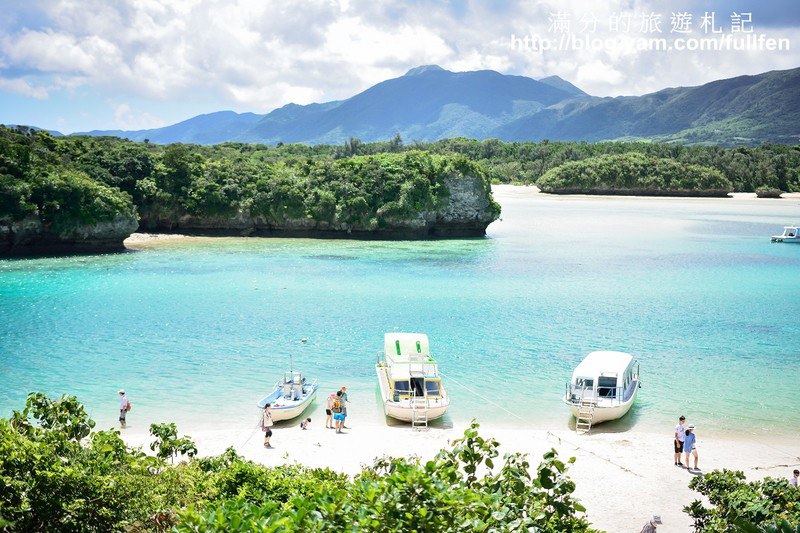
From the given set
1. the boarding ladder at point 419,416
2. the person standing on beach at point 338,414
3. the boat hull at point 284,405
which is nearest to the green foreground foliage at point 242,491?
the person standing on beach at point 338,414

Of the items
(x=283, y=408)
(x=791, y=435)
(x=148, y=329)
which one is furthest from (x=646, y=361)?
(x=148, y=329)

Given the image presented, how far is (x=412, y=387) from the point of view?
2172 cm

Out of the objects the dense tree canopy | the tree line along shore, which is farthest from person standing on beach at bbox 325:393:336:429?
the dense tree canopy

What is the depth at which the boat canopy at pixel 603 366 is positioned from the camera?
2172 cm

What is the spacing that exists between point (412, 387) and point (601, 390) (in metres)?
6.17

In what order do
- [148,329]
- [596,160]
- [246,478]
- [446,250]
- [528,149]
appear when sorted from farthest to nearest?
[528,149] < [596,160] < [446,250] < [148,329] < [246,478]

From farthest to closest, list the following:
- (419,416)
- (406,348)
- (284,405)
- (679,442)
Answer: (406,348) → (284,405) → (419,416) → (679,442)

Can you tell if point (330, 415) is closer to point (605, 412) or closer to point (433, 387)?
point (433, 387)

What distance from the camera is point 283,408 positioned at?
A: 67.7ft

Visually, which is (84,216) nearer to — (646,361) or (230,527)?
(646,361)

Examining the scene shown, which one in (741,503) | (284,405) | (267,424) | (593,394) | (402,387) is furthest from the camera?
(402,387)

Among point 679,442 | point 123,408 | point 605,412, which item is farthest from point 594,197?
point 123,408

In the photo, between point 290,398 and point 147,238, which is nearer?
point 290,398

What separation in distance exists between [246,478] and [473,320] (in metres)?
22.9
